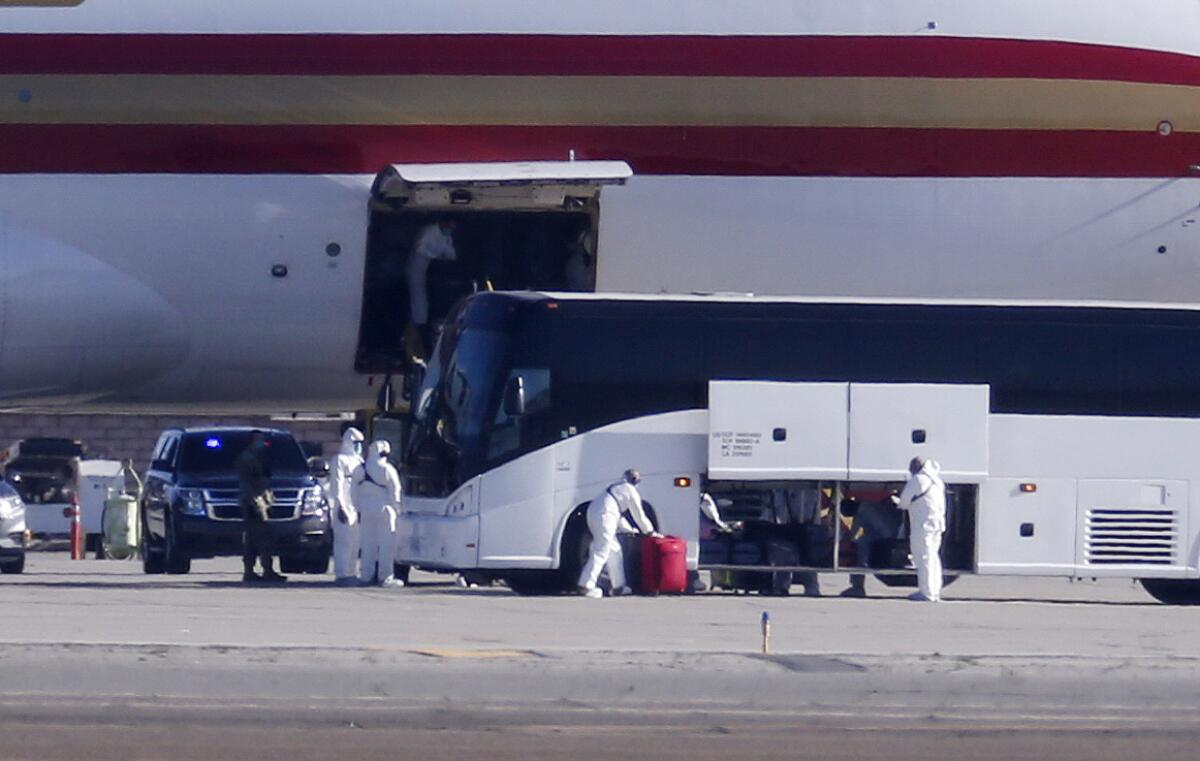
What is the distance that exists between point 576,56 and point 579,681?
8115mm

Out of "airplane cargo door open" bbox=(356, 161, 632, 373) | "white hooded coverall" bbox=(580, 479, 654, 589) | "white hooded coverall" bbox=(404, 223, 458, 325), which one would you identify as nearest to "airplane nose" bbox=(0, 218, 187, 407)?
"airplane cargo door open" bbox=(356, 161, 632, 373)

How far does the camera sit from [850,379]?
2084 centimetres

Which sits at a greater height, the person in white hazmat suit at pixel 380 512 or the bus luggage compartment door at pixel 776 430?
the bus luggage compartment door at pixel 776 430

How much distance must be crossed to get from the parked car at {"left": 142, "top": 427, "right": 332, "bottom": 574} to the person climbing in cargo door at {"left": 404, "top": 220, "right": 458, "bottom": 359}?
4213 millimetres

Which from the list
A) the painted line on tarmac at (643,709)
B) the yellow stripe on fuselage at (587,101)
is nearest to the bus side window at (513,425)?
the yellow stripe on fuselage at (587,101)

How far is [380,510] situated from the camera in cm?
2214

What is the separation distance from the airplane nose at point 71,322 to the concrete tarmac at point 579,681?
2.52m

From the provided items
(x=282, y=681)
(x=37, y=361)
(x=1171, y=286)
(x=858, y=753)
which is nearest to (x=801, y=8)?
(x=1171, y=286)

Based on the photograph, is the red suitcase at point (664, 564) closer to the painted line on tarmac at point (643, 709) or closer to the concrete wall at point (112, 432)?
the painted line on tarmac at point (643, 709)

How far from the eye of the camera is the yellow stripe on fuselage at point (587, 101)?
19.8 meters

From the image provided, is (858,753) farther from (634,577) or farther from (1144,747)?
(634,577)

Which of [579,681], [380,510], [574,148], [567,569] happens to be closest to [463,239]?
[574,148]

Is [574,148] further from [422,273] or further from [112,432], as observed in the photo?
[112,432]

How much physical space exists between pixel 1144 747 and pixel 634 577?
9617 mm
